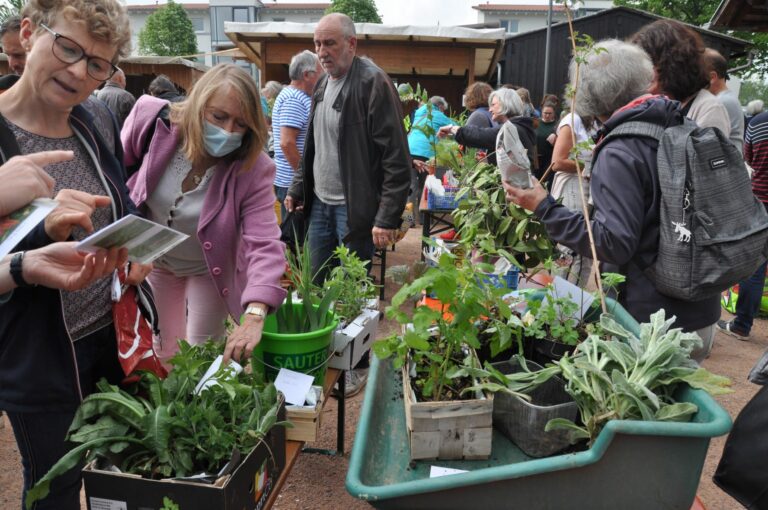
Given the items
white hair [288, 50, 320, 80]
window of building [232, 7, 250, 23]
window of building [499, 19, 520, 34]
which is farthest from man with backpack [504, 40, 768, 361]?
window of building [499, 19, 520, 34]

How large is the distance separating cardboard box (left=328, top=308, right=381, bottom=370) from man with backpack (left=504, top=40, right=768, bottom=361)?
101cm

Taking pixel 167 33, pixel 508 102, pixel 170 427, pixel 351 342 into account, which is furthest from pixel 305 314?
pixel 167 33

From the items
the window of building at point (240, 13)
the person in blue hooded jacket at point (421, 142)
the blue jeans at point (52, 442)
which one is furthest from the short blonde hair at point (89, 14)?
the window of building at point (240, 13)

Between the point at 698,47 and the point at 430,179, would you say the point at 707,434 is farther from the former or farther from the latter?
the point at 430,179

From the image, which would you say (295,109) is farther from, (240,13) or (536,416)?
(240,13)

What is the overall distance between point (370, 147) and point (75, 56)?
2.00m

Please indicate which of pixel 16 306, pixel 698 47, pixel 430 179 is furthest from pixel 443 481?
pixel 430 179

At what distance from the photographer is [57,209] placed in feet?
4.20

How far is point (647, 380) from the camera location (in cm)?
124

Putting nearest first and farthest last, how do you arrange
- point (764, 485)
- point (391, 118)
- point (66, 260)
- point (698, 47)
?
1. point (764, 485)
2. point (66, 260)
3. point (698, 47)
4. point (391, 118)

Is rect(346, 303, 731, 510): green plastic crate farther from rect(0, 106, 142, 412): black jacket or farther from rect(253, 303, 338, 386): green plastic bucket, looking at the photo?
rect(0, 106, 142, 412): black jacket

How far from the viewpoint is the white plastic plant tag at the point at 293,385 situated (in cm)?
174

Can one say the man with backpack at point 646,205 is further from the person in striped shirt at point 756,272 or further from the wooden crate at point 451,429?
the person in striped shirt at point 756,272

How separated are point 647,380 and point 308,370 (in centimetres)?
111
